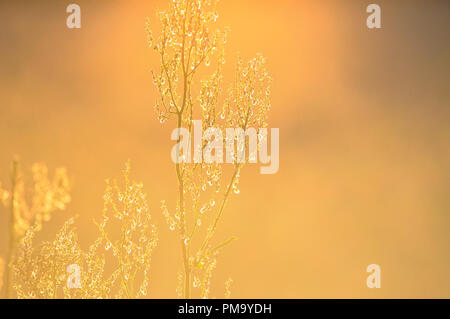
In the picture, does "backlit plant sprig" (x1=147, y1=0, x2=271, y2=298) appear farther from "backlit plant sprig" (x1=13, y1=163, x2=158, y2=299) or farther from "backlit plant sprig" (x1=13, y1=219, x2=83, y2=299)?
"backlit plant sprig" (x1=13, y1=219, x2=83, y2=299)

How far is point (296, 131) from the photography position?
6.56m

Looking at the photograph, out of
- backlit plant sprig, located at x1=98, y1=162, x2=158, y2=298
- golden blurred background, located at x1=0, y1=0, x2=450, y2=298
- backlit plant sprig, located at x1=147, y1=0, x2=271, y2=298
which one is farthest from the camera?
golden blurred background, located at x1=0, y1=0, x2=450, y2=298

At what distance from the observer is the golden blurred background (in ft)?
20.7

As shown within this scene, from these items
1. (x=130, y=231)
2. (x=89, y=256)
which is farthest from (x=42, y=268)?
(x=130, y=231)

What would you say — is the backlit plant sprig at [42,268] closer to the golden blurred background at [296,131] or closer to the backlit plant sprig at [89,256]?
the backlit plant sprig at [89,256]

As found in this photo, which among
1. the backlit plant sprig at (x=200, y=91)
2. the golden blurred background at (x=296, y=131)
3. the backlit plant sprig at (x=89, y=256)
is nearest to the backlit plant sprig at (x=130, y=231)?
the backlit plant sprig at (x=89, y=256)

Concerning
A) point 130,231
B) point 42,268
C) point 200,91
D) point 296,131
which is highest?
point 200,91

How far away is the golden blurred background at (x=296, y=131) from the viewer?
6.31m

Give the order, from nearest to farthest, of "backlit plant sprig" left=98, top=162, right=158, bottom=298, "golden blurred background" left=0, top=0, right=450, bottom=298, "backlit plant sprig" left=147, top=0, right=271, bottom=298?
"backlit plant sprig" left=147, top=0, right=271, bottom=298 < "backlit plant sprig" left=98, top=162, right=158, bottom=298 < "golden blurred background" left=0, top=0, right=450, bottom=298

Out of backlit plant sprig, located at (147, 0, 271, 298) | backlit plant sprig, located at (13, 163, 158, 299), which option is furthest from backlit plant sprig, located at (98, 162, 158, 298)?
backlit plant sprig, located at (147, 0, 271, 298)

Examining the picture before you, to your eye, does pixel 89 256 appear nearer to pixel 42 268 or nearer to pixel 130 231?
pixel 42 268

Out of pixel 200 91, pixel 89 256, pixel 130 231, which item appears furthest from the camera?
pixel 89 256

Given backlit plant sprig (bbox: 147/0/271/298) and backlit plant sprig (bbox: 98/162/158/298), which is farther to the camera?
backlit plant sprig (bbox: 98/162/158/298)
